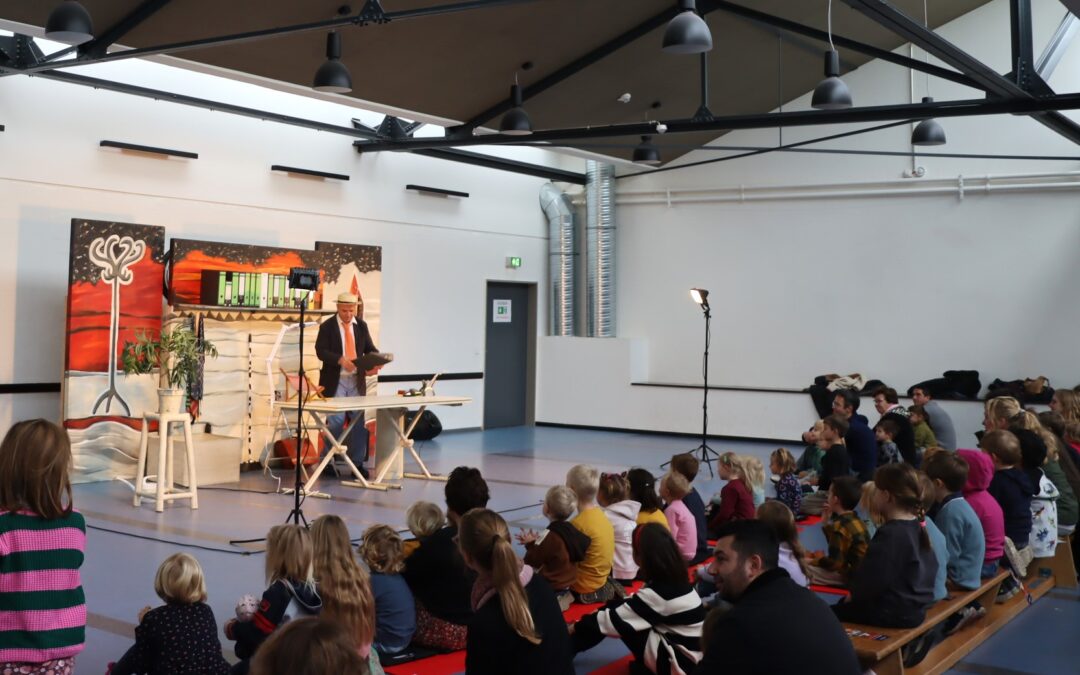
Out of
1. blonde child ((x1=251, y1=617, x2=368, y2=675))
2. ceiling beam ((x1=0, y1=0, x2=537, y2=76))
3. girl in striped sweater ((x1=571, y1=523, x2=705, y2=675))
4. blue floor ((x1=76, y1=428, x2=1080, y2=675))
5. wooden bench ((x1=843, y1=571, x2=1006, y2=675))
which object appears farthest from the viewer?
ceiling beam ((x1=0, y1=0, x2=537, y2=76))

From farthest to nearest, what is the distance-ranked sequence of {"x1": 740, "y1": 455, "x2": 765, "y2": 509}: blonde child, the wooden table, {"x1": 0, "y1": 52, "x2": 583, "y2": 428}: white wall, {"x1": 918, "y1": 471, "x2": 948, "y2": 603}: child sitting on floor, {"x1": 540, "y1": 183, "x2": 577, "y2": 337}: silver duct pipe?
{"x1": 540, "y1": 183, "x2": 577, "y2": 337}: silver duct pipe
{"x1": 0, "y1": 52, "x2": 583, "y2": 428}: white wall
the wooden table
{"x1": 740, "y1": 455, "x2": 765, "y2": 509}: blonde child
{"x1": 918, "y1": 471, "x2": 948, "y2": 603}: child sitting on floor

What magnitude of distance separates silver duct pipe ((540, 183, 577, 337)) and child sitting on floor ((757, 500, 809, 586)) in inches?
410

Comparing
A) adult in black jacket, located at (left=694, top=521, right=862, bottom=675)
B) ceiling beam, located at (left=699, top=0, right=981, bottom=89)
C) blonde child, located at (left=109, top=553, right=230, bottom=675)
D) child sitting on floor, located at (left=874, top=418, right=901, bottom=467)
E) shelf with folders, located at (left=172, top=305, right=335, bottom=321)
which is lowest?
blonde child, located at (left=109, top=553, right=230, bottom=675)

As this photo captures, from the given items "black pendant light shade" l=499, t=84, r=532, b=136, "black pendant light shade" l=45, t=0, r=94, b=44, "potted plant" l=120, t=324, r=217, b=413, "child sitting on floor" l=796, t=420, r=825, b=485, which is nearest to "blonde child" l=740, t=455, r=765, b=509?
"child sitting on floor" l=796, t=420, r=825, b=485

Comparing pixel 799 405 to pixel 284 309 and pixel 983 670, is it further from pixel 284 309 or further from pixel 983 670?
pixel 983 670

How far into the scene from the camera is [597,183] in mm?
14805

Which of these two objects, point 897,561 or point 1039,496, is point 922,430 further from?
point 897,561

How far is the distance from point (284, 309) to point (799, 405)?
643 centimetres

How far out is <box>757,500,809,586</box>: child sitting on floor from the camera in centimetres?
443

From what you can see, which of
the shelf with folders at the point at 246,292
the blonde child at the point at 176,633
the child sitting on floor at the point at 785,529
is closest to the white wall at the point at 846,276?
the shelf with folders at the point at 246,292

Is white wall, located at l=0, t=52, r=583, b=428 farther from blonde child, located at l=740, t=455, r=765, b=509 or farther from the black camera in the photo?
blonde child, located at l=740, t=455, r=765, b=509

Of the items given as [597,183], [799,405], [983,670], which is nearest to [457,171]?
[597,183]

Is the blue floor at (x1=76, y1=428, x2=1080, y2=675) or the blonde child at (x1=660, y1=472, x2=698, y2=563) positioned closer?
the blue floor at (x1=76, y1=428, x2=1080, y2=675)

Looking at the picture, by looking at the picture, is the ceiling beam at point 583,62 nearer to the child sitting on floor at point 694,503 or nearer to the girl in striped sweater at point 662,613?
the child sitting on floor at point 694,503
